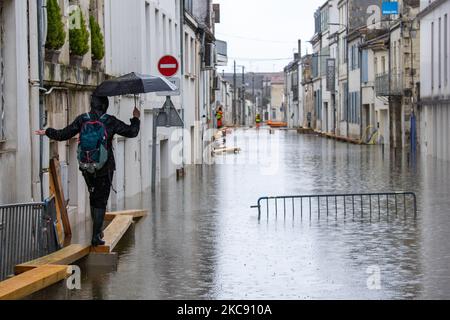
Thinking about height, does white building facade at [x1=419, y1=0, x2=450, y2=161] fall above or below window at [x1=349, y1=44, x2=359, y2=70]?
below

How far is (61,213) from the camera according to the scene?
49.9 ft

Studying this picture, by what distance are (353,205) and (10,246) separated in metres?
9.84

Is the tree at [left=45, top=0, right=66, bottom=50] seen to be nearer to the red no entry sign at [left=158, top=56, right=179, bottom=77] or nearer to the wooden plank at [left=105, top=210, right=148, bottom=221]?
the wooden plank at [left=105, top=210, right=148, bottom=221]

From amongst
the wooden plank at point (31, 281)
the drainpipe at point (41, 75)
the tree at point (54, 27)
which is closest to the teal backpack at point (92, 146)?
the wooden plank at point (31, 281)

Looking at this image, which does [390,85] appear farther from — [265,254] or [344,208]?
[265,254]

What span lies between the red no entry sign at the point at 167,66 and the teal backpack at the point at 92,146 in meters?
12.7

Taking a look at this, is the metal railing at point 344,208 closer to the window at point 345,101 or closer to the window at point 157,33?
the window at point 157,33

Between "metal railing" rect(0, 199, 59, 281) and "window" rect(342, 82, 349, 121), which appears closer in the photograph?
"metal railing" rect(0, 199, 59, 281)

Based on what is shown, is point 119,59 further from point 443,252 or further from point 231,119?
point 231,119

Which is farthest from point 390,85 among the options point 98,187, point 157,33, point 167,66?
point 98,187

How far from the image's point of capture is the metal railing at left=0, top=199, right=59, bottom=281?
1122 centimetres

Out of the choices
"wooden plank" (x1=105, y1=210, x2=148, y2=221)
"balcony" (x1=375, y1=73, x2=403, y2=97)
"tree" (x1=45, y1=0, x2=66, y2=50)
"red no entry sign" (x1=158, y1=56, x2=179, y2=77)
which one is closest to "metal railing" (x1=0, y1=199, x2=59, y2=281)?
"tree" (x1=45, y1=0, x2=66, y2=50)

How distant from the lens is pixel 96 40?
20062 mm

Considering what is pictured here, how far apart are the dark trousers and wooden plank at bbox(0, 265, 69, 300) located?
62.1 inches
